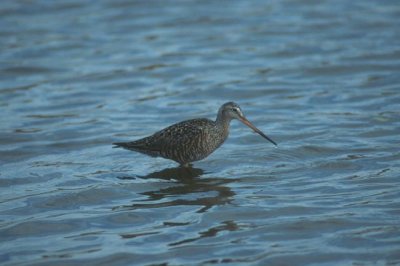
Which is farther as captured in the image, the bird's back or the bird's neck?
the bird's neck

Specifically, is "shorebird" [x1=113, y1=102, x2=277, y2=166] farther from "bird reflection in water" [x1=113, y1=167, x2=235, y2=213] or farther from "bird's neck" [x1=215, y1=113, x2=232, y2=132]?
"bird reflection in water" [x1=113, y1=167, x2=235, y2=213]

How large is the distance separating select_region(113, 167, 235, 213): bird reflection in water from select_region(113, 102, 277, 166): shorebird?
0.18 meters

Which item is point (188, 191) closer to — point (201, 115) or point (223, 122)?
point (223, 122)

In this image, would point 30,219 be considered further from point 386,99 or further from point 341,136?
point 386,99

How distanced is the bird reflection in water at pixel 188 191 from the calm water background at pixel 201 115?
27mm

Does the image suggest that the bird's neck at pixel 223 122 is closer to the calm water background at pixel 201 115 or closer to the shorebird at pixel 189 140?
the shorebird at pixel 189 140

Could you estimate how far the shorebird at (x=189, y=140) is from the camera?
983 centimetres

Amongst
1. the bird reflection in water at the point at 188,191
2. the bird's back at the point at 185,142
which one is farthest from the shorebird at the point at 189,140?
the bird reflection in water at the point at 188,191

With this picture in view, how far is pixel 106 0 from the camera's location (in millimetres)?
20766

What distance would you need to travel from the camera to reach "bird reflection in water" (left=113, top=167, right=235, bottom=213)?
875cm

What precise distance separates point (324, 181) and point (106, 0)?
1261cm

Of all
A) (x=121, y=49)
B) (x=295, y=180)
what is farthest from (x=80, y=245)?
(x=121, y=49)

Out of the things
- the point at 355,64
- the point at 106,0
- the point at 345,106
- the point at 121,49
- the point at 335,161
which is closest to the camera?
the point at 335,161

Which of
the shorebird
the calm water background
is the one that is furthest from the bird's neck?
the calm water background
